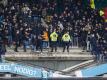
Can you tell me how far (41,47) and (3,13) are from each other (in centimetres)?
351

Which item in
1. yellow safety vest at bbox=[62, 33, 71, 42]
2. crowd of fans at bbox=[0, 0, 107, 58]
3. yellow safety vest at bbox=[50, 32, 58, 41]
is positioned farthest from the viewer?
yellow safety vest at bbox=[62, 33, 71, 42]

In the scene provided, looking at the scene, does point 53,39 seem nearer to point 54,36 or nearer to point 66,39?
point 54,36

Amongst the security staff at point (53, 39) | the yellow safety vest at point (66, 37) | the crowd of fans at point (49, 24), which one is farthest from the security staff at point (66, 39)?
the security staff at point (53, 39)

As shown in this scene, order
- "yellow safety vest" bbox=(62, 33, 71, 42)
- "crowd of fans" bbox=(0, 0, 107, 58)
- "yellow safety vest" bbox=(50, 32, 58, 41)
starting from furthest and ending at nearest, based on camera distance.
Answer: "yellow safety vest" bbox=(62, 33, 71, 42) → "crowd of fans" bbox=(0, 0, 107, 58) → "yellow safety vest" bbox=(50, 32, 58, 41)

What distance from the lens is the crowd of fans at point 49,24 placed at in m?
37.9

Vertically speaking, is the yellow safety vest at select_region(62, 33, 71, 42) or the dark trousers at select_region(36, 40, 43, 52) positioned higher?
the yellow safety vest at select_region(62, 33, 71, 42)

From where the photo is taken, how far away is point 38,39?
124 feet

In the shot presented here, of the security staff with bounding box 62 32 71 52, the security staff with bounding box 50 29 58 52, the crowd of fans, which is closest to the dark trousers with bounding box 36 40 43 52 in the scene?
the crowd of fans

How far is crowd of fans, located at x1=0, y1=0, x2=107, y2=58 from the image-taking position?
1492 inches

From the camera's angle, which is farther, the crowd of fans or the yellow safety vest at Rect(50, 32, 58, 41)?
the crowd of fans

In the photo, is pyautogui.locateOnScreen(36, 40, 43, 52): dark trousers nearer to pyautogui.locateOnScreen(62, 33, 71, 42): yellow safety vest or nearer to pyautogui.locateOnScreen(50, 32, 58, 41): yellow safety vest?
pyautogui.locateOnScreen(50, 32, 58, 41): yellow safety vest

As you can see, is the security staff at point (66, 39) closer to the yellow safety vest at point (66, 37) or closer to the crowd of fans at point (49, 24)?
the yellow safety vest at point (66, 37)

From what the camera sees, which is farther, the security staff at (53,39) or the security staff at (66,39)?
the security staff at (66,39)

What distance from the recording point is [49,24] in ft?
129
